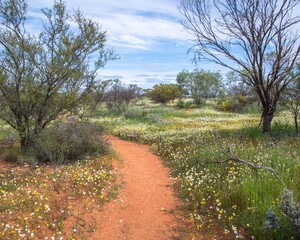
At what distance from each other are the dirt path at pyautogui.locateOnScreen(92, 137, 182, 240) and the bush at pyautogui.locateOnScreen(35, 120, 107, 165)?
1435mm

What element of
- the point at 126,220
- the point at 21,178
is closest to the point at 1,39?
the point at 21,178

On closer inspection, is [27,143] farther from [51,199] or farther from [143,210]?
[143,210]

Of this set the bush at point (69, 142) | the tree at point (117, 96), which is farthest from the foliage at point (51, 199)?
the tree at point (117, 96)

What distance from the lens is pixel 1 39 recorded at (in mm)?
8062

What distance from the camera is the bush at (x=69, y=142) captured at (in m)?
8.12

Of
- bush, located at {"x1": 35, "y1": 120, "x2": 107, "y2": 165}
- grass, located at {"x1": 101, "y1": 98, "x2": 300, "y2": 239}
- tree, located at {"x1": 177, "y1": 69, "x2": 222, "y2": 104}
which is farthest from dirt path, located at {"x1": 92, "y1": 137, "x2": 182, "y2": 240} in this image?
tree, located at {"x1": 177, "y1": 69, "x2": 222, "y2": 104}

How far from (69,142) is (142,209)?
401cm

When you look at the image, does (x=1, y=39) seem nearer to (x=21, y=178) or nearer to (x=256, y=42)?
(x=21, y=178)

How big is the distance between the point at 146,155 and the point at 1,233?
22.6 feet

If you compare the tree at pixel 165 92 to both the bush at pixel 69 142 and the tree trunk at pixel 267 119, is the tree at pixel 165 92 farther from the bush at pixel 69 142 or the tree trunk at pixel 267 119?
the bush at pixel 69 142

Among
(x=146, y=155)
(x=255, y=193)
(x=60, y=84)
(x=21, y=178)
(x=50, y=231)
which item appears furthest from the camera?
(x=146, y=155)

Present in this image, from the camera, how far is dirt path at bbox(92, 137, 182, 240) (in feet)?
15.8

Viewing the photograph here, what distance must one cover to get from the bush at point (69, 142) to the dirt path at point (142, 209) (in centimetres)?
143

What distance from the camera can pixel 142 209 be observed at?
5.79 meters
